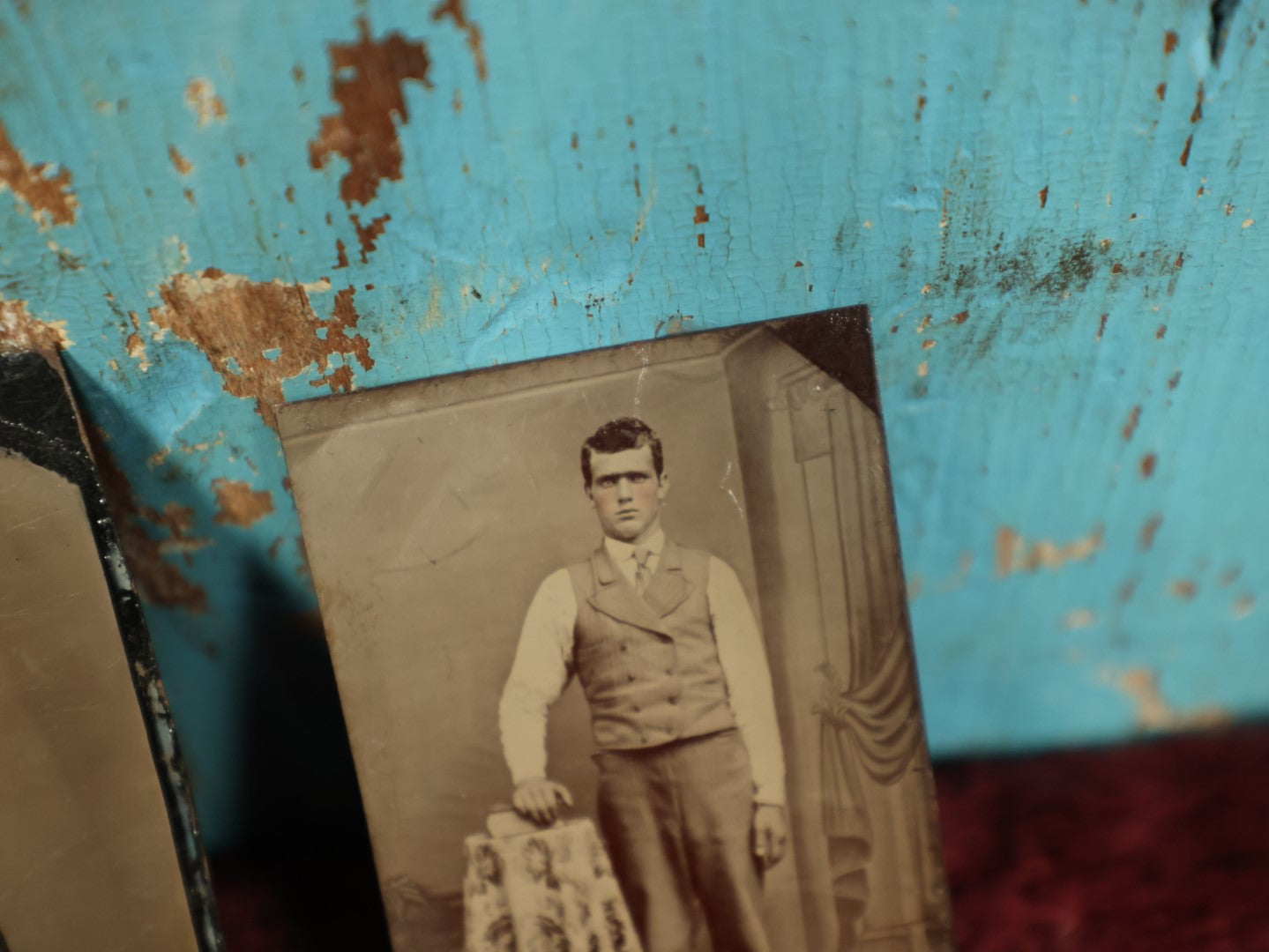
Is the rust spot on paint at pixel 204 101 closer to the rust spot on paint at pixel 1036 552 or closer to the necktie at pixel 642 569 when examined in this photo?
the necktie at pixel 642 569

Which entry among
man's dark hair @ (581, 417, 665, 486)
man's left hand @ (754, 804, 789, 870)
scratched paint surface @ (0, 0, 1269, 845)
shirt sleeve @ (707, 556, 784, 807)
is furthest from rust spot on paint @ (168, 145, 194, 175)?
man's left hand @ (754, 804, 789, 870)

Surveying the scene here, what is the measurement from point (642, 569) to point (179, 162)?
0.48 m

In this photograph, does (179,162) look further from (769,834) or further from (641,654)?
(769,834)

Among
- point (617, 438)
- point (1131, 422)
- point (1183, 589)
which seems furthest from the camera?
point (1183, 589)

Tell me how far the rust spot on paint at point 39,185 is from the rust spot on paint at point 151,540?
0.19m

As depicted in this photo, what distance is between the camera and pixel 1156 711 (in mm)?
1031

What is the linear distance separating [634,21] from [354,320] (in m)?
0.32

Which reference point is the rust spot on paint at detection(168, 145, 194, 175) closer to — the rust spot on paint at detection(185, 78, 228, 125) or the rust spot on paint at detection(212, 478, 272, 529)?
the rust spot on paint at detection(185, 78, 228, 125)

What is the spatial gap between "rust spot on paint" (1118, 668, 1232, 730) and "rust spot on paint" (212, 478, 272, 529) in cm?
95

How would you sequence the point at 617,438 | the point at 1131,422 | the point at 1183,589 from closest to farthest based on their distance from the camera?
the point at 617,438
the point at 1131,422
the point at 1183,589

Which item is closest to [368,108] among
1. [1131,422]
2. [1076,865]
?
[1131,422]

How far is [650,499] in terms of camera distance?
2.48ft

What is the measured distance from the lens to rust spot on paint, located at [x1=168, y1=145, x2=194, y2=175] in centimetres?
65

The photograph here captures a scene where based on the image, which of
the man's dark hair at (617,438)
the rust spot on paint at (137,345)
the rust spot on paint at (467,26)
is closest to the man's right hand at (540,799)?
the man's dark hair at (617,438)
